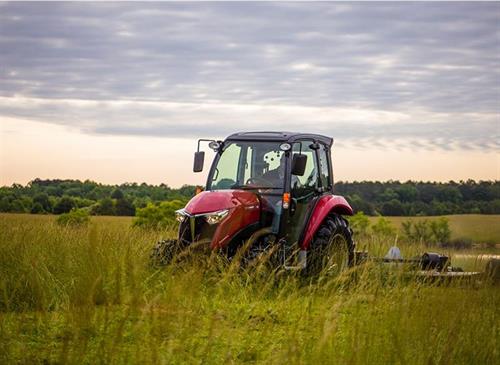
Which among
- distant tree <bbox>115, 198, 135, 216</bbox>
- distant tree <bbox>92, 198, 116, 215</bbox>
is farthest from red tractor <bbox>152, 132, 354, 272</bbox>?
distant tree <bbox>115, 198, 135, 216</bbox>

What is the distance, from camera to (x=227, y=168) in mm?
13352

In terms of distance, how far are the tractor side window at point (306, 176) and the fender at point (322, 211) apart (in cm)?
29

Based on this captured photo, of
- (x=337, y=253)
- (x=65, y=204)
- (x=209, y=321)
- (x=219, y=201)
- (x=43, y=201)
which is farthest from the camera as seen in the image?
(x=65, y=204)

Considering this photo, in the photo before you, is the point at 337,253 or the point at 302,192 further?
the point at 337,253

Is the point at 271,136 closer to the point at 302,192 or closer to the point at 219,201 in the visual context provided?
the point at 302,192

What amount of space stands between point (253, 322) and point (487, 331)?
2.41 meters

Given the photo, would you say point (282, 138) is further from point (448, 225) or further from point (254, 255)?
point (448, 225)

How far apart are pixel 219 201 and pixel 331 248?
2014mm

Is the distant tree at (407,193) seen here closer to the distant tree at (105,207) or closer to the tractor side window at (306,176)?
the distant tree at (105,207)

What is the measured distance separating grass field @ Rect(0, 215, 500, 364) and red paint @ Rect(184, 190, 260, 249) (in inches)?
18.0

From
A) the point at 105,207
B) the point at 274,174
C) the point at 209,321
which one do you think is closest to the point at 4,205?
the point at 274,174

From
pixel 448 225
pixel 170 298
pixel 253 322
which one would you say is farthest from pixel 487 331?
pixel 448 225

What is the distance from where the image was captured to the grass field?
22.1ft

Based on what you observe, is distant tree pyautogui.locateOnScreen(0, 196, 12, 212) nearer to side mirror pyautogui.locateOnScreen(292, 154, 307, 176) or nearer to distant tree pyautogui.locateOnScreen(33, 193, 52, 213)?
distant tree pyautogui.locateOnScreen(33, 193, 52, 213)
